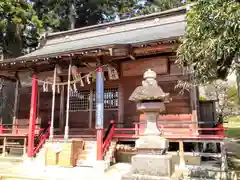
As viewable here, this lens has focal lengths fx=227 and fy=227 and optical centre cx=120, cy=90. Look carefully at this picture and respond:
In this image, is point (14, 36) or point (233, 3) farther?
point (14, 36)

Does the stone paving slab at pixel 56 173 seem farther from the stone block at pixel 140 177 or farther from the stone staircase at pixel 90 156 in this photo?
the stone block at pixel 140 177

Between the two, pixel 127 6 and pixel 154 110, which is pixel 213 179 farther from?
pixel 127 6

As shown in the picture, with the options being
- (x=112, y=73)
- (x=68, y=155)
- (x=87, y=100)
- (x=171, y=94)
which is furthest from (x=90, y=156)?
(x=171, y=94)

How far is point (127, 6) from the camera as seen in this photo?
29.7m

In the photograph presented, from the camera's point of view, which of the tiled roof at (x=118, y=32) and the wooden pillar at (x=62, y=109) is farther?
the tiled roof at (x=118, y=32)

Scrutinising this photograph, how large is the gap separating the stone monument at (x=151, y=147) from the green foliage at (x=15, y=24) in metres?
15.9

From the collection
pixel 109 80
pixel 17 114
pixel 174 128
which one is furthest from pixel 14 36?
pixel 174 128

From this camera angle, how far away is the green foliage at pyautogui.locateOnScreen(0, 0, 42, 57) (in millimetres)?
17875

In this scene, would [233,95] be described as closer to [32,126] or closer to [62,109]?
[62,109]

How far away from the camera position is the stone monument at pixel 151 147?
5508 mm

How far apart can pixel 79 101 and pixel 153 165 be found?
717cm

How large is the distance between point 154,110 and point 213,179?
3.24 metres

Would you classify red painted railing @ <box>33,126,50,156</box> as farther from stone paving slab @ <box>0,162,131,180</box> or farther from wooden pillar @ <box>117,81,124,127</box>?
wooden pillar @ <box>117,81,124,127</box>

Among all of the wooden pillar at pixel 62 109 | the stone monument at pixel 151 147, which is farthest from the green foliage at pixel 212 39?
the wooden pillar at pixel 62 109
